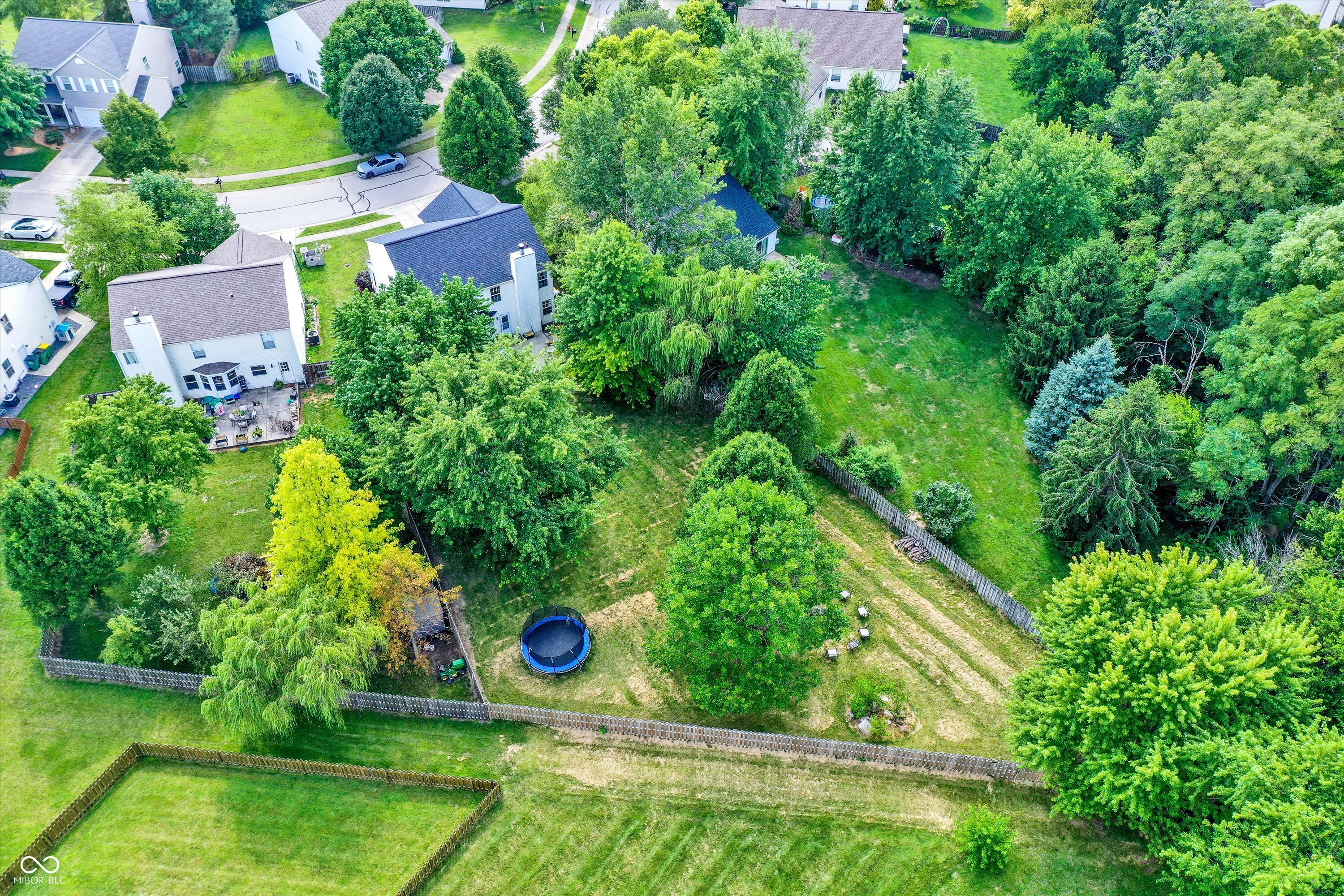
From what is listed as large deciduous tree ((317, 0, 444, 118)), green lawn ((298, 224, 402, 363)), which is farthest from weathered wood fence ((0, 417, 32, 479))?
large deciduous tree ((317, 0, 444, 118))

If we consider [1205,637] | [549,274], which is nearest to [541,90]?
[549,274]

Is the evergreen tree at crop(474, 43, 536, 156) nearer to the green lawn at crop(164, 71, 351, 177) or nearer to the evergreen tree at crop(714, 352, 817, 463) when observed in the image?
the green lawn at crop(164, 71, 351, 177)

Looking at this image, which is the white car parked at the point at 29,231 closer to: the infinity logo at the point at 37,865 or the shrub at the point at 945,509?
the infinity logo at the point at 37,865

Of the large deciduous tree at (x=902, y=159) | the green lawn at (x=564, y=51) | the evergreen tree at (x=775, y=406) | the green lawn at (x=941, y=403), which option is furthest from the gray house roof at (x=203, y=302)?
the large deciduous tree at (x=902, y=159)

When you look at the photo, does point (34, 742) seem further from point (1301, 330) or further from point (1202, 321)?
point (1202, 321)

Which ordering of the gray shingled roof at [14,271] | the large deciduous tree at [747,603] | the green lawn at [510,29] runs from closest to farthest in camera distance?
the large deciduous tree at [747,603]
the gray shingled roof at [14,271]
the green lawn at [510,29]

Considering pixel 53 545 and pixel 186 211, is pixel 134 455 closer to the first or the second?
pixel 53 545

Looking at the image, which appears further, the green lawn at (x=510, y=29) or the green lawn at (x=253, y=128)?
the green lawn at (x=510, y=29)
